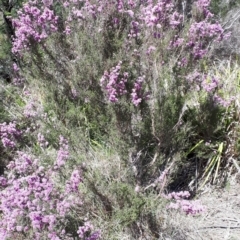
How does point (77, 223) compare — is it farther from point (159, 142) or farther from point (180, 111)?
point (180, 111)

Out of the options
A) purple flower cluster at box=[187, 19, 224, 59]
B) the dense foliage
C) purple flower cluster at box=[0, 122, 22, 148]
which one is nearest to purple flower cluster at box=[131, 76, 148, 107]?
the dense foliage

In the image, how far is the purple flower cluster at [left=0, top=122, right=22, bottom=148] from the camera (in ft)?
10.7

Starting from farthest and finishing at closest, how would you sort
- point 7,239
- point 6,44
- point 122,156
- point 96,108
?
point 6,44
point 96,108
point 122,156
point 7,239

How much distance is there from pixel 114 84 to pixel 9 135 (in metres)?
1.11

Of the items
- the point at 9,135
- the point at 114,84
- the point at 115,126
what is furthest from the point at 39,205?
the point at 9,135

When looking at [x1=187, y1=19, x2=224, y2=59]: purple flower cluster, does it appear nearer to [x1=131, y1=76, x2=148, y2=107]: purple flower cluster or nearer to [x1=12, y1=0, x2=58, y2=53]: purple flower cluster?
[x1=131, y1=76, x2=148, y2=107]: purple flower cluster

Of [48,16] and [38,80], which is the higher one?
[48,16]

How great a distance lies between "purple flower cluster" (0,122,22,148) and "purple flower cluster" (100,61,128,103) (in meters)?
0.91

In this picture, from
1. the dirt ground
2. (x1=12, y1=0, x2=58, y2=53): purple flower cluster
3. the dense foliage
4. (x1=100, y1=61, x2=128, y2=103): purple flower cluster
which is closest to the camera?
the dense foliage

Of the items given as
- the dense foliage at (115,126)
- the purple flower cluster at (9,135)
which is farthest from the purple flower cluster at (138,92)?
the purple flower cluster at (9,135)

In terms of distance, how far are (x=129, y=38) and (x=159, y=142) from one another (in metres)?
0.97

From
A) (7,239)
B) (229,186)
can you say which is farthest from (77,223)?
(229,186)

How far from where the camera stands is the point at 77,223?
2.75 metres

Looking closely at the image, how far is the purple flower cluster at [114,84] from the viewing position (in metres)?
2.89
